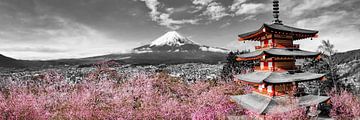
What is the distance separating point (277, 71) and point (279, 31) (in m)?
1.84

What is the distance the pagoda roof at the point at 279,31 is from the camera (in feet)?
35.4

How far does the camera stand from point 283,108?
34.2 ft

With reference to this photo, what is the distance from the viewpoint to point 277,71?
11.2 metres

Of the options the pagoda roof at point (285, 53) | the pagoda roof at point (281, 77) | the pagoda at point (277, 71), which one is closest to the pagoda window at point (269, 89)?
the pagoda at point (277, 71)

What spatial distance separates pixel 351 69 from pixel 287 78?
215 ft

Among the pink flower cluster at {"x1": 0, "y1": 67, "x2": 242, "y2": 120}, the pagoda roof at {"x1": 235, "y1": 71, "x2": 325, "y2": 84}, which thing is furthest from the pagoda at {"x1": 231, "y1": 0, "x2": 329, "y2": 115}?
the pink flower cluster at {"x1": 0, "y1": 67, "x2": 242, "y2": 120}

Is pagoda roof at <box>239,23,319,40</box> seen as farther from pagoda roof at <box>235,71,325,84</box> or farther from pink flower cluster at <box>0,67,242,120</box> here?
pink flower cluster at <box>0,67,242,120</box>

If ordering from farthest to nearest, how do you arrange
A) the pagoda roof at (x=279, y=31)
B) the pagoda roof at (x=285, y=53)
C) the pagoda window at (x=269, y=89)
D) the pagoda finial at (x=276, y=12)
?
the pagoda finial at (x=276, y=12) → the pagoda window at (x=269, y=89) → the pagoda roof at (x=279, y=31) → the pagoda roof at (x=285, y=53)

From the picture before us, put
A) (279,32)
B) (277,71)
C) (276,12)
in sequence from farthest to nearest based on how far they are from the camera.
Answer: (276,12)
(277,71)
(279,32)

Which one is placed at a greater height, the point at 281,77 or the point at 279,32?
the point at 279,32

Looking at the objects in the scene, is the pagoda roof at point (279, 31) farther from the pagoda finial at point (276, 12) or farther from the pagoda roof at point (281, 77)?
the pagoda roof at point (281, 77)

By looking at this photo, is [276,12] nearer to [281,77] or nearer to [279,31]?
[279,31]

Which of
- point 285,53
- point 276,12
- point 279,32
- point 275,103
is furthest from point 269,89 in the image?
point 276,12

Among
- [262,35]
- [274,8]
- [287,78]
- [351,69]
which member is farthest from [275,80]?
[351,69]
